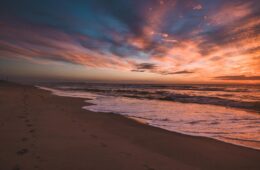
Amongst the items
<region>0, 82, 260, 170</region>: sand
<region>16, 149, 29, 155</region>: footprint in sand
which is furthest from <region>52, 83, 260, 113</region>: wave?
<region>16, 149, 29, 155</region>: footprint in sand

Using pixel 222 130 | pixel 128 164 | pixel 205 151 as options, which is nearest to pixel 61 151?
pixel 128 164

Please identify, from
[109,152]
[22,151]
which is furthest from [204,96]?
[22,151]

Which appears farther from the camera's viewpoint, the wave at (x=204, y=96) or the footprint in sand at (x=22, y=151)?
the wave at (x=204, y=96)

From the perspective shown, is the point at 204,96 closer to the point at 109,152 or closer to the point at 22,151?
the point at 109,152

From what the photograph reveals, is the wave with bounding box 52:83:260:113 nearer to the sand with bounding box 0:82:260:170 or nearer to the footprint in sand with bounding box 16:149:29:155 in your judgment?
the sand with bounding box 0:82:260:170

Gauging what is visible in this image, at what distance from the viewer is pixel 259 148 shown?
588 cm

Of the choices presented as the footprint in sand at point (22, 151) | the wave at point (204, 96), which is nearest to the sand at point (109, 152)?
the footprint in sand at point (22, 151)

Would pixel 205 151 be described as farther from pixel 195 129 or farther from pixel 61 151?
pixel 61 151

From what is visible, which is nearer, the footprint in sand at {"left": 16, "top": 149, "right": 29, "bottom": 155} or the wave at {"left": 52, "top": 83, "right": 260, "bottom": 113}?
the footprint in sand at {"left": 16, "top": 149, "right": 29, "bottom": 155}

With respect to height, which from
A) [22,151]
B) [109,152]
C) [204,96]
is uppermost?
[204,96]

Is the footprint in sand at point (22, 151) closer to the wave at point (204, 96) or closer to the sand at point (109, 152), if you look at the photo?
the sand at point (109, 152)

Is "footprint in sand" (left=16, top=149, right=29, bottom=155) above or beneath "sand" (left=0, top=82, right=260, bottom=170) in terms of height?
above

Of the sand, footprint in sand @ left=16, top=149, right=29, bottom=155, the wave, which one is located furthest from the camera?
the wave

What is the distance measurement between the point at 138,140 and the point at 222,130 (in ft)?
14.0
